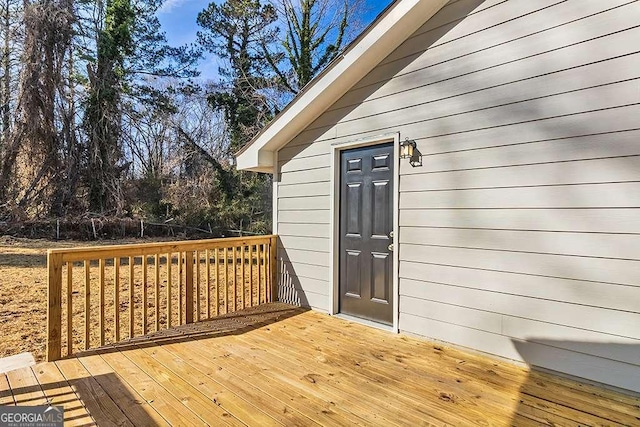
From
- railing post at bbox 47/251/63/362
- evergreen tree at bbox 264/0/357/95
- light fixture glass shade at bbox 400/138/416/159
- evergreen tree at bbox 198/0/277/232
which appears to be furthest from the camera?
evergreen tree at bbox 198/0/277/232

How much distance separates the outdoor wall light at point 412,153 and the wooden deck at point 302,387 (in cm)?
175

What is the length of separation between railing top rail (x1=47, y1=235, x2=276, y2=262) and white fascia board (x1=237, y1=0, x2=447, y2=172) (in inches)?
50.3

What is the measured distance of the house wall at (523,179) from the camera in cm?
236

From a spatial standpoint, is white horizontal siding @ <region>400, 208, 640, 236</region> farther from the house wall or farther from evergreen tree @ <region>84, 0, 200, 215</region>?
evergreen tree @ <region>84, 0, 200, 215</region>

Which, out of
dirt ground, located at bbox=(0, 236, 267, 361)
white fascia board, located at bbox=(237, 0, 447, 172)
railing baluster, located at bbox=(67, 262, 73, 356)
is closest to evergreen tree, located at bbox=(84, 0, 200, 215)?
dirt ground, located at bbox=(0, 236, 267, 361)

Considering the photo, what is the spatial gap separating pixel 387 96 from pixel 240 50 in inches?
411

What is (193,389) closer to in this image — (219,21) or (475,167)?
(475,167)

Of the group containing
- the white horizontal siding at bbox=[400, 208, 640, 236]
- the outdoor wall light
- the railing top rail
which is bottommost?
the railing top rail

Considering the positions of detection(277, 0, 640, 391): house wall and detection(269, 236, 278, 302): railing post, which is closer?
detection(277, 0, 640, 391): house wall

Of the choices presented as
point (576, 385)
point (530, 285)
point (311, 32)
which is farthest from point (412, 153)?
point (311, 32)

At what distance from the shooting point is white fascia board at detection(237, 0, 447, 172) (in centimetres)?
325

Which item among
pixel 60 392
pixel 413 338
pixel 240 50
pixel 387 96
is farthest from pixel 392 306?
pixel 240 50

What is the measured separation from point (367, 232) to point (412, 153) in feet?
3.30

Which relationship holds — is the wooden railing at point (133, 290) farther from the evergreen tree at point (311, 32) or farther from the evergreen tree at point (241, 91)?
the evergreen tree at point (311, 32)
